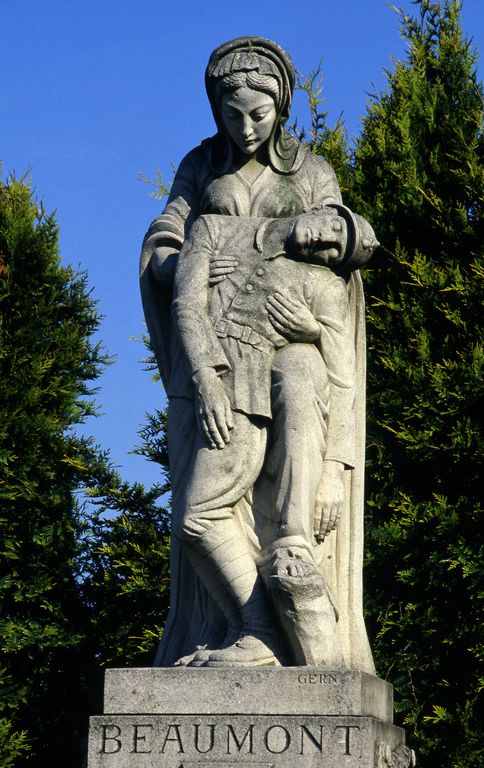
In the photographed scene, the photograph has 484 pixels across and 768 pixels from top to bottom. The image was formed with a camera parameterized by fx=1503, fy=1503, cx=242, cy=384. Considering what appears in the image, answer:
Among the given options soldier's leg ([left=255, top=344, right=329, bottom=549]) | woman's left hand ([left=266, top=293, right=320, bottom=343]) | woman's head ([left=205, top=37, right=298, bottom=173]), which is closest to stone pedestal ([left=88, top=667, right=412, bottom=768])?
soldier's leg ([left=255, top=344, right=329, bottom=549])

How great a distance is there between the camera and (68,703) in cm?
1384

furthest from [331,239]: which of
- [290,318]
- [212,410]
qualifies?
[212,410]

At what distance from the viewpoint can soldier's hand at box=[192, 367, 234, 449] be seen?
8.37 meters

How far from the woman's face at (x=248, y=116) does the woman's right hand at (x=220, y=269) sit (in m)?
0.78

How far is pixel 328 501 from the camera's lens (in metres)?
8.49

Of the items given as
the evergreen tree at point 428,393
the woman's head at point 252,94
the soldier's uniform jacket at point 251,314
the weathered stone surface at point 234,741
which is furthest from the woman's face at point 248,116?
the evergreen tree at point 428,393

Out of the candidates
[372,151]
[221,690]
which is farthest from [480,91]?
[221,690]

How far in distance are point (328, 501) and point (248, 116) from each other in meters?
2.36

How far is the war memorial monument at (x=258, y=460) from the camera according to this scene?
25.4 ft

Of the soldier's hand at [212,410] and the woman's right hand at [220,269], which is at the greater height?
the woman's right hand at [220,269]

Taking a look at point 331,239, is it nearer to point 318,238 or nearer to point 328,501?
point 318,238

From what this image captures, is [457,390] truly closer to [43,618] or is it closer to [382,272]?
[382,272]

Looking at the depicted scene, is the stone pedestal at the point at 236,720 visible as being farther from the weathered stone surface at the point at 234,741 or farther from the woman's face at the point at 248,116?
the woman's face at the point at 248,116

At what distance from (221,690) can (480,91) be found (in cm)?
853
